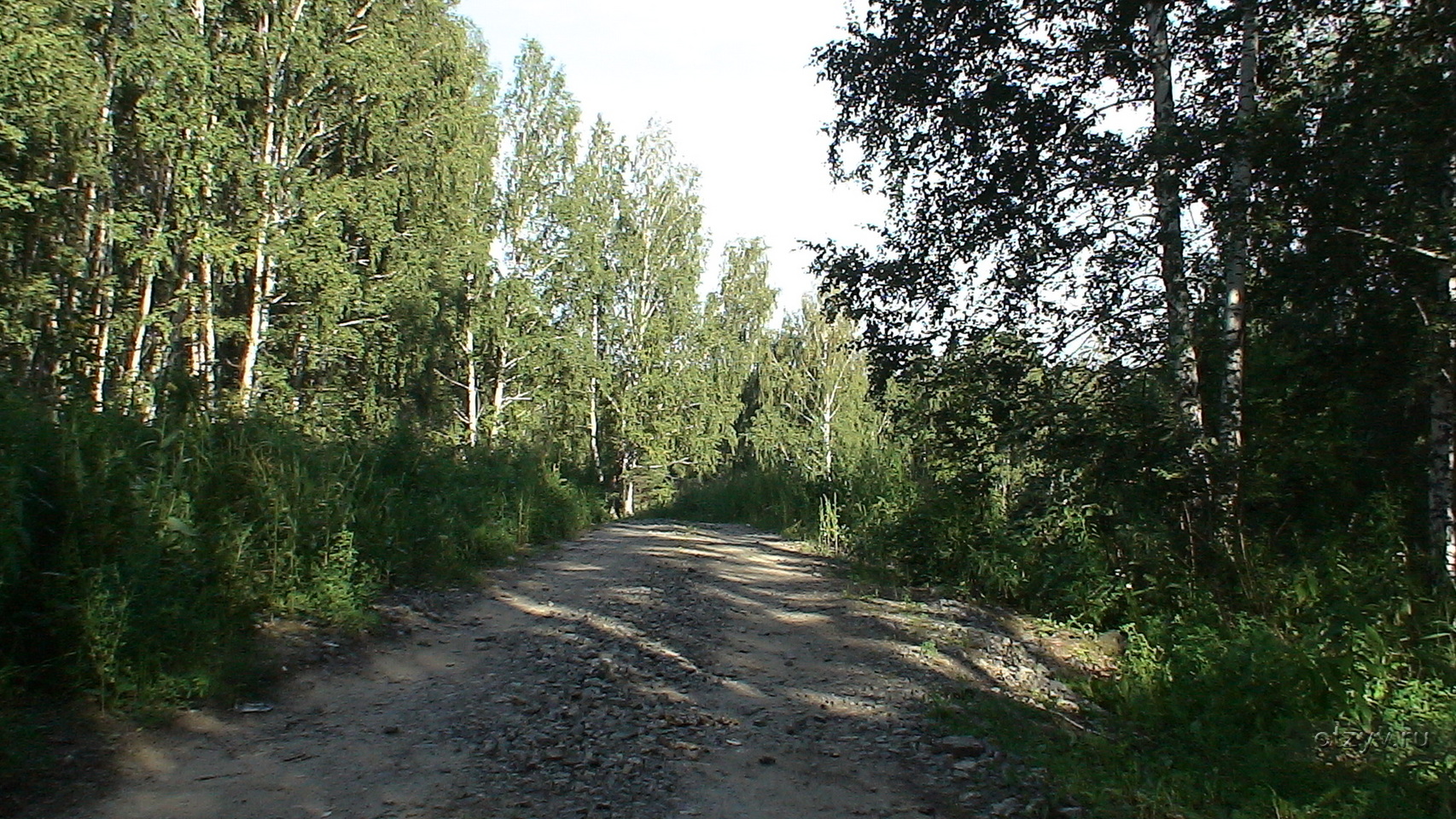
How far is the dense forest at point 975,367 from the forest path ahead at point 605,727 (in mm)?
702

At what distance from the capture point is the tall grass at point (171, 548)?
5035 millimetres

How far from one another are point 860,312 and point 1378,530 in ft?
19.0

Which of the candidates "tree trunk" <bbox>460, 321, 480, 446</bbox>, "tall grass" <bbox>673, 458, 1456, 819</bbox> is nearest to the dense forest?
"tall grass" <bbox>673, 458, 1456, 819</bbox>

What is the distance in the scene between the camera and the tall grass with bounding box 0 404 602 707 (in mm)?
5035

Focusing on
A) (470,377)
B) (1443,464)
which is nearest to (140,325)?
(470,377)

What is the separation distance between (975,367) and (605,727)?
633 cm

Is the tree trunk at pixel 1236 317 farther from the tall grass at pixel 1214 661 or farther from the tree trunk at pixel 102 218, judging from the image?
the tree trunk at pixel 102 218

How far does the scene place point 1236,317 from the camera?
835cm

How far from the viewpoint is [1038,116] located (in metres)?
10.6

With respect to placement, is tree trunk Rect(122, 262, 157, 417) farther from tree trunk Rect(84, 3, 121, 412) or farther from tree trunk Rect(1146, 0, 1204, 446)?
tree trunk Rect(1146, 0, 1204, 446)

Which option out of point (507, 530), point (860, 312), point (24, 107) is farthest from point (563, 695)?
point (24, 107)

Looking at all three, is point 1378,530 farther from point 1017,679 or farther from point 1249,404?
point 1017,679

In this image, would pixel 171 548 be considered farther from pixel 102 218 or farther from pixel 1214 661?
pixel 102 218

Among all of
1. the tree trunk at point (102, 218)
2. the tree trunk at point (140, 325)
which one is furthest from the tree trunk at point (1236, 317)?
the tree trunk at point (140, 325)
